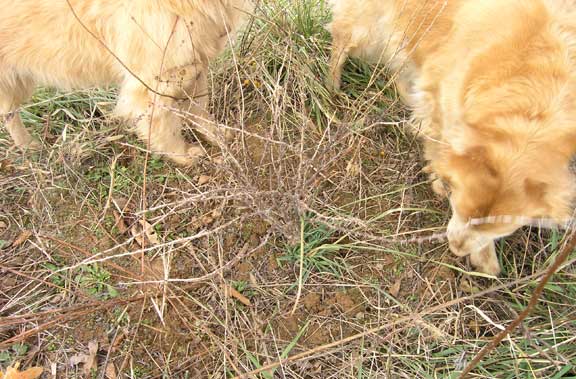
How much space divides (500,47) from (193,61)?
60.8 inches

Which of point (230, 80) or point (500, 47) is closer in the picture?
point (500, 47)

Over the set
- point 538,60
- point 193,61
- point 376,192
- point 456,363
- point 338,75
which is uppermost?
point 193,61

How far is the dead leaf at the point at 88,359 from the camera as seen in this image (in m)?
2.44

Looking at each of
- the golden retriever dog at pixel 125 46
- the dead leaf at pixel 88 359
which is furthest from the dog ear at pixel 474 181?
the dead leaf at pixel 88 359

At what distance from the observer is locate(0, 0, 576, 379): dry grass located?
2.39 m

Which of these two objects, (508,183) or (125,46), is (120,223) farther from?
(508,183)

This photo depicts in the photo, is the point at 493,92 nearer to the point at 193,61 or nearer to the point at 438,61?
the point at 438,61

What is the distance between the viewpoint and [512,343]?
228cm

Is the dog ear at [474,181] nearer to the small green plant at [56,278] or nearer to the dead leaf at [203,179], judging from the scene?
the dead leaf at [203,179]

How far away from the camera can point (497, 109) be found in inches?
76.9

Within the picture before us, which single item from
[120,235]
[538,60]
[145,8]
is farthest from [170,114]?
[538,60]

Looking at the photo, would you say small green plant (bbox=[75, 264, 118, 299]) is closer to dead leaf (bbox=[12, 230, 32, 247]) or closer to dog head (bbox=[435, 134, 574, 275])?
dead leaf (bbox=[12, 230, 32, 247])

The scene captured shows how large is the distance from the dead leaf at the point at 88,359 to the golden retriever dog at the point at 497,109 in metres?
2.02

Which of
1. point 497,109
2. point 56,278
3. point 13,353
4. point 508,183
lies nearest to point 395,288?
point 508,183
